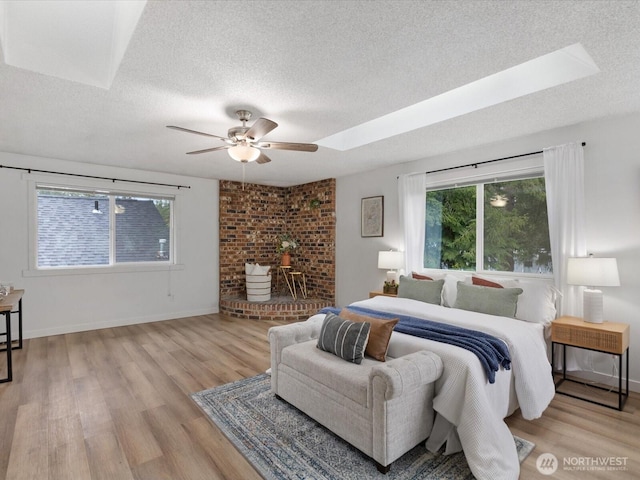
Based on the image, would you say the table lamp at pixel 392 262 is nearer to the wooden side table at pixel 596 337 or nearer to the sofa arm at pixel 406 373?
the wooden side table at pixel 596 337

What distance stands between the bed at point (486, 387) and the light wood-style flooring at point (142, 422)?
0.20 m

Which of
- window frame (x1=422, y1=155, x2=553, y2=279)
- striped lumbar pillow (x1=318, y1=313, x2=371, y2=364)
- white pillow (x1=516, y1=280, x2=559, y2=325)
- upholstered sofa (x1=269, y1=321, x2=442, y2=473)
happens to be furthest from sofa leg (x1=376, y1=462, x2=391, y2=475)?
window frame (x1=422, y1=155, x2=553, y2=279)

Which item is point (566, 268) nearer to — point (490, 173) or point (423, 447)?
point (490, 173)

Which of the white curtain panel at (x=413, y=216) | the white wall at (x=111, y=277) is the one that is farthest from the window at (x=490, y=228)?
the white wall at (x=111, y=277)

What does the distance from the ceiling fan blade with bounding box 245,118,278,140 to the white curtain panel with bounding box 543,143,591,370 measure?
8.97ft

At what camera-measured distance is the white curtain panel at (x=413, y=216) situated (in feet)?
14.4

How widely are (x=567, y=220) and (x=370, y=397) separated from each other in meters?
2.62

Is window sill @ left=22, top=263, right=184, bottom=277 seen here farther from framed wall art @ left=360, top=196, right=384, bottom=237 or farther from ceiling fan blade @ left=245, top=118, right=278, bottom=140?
ceiling fan blade @ left=245, top=118, right=278, bottom=140

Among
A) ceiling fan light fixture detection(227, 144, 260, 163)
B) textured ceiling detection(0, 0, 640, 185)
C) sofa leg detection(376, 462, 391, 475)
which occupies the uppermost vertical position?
textured ceiling detection(0, 0, 640, 185)

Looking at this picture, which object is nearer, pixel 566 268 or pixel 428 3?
pixel 428 3

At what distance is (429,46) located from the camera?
6.22ft

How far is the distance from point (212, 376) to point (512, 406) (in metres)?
2.58

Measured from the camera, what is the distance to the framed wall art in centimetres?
500

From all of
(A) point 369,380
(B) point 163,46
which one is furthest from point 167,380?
(B) point 163,46
